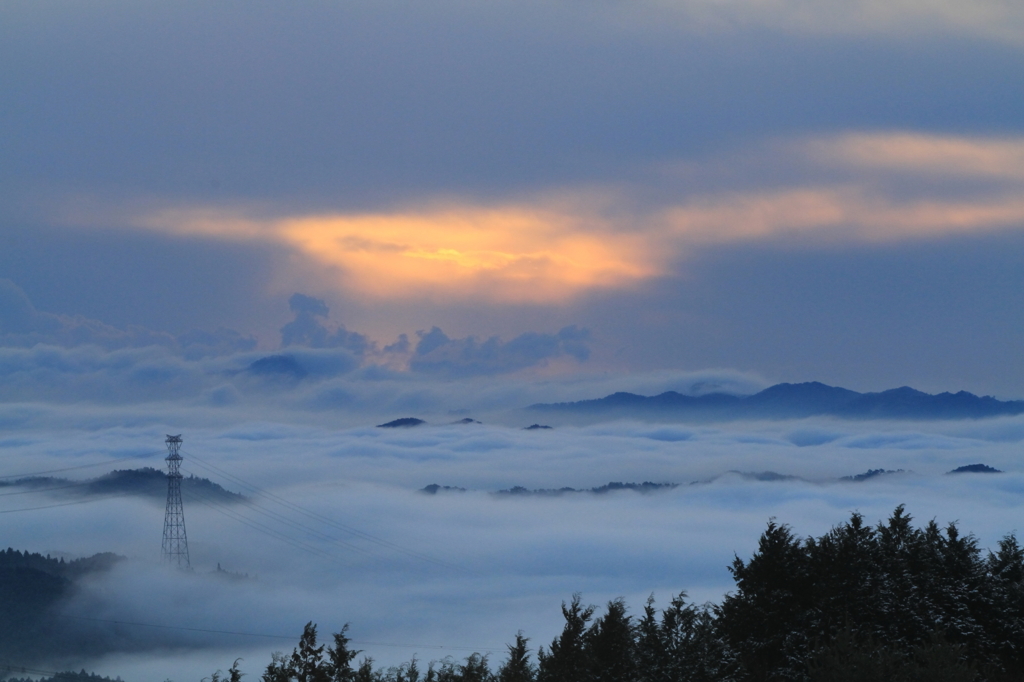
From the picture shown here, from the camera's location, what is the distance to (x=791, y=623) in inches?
1668

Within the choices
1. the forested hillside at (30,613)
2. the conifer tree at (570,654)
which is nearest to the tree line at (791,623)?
the conifer tree at (570,654)

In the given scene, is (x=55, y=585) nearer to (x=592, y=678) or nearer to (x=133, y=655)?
(x=133, y=655)

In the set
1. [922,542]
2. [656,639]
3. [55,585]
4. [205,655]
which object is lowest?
[205,655]

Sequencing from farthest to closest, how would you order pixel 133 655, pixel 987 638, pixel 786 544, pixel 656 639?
pixel 133 655 < pixel 786 544 < pixel 987 638 < pixel 656 639

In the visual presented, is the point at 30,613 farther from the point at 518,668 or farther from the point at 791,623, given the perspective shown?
the point at 791,623

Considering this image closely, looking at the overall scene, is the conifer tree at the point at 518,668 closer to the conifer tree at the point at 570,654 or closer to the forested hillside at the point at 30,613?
the conifer tree at the point at 570,654

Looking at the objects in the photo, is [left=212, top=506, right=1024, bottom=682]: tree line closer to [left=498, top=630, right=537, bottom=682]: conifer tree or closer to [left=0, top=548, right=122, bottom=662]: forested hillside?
[left=498, top=630, right=537, bottom=682]: conifer tree

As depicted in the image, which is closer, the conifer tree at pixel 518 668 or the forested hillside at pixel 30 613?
the conifer tree at pixel 518 668

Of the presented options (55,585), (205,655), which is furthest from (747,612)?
(55,585)

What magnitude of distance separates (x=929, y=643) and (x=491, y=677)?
18.7 meters

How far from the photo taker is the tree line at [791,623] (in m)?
37.9

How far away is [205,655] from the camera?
18550 centimetres

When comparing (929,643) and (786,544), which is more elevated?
(786,544)

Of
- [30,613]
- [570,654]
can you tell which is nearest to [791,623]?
[570,654]
